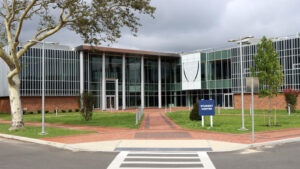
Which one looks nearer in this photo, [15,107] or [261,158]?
[261,158]

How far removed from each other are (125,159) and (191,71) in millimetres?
46766

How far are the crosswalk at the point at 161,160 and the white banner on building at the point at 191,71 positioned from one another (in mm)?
44200

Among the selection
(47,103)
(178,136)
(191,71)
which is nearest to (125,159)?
(178,136)

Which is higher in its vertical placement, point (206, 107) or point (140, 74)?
point (140, 74)


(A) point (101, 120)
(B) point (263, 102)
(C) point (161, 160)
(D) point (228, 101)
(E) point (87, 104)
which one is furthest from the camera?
(D) point (228, 101)

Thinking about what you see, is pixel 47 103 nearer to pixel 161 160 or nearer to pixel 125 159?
pixel 125 159

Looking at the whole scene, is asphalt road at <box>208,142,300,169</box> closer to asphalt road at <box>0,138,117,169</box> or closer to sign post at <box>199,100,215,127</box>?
asphalt road at <box>0,138,117,169</box>

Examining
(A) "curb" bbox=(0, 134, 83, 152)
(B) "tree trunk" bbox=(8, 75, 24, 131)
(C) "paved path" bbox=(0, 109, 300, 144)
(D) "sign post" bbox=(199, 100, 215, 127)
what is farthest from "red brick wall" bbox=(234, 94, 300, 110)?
(A) "curb" bbox=(0, 134, 83, 152)

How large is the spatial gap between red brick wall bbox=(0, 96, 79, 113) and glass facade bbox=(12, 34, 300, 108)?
86 centimetres

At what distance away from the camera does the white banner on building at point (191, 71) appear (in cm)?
5534

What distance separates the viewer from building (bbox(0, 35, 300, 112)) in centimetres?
4609

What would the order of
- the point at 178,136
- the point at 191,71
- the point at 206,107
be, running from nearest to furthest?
the point at 178,136 → the point at 206,107 → the point at 191,71

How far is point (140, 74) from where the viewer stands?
57844 millimetres

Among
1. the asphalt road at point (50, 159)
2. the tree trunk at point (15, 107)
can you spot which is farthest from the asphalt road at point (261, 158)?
the tree trunk at point (15, 107)
